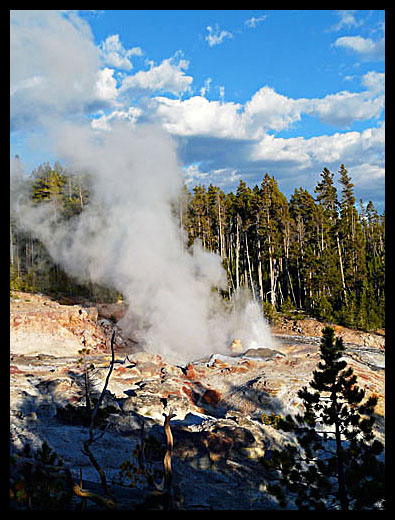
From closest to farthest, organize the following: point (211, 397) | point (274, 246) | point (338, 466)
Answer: point (338, 466) → point (211, 397) → point (274, 246)

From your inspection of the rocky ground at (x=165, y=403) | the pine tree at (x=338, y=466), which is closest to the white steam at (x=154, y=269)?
the rocky ground at (x=165, y=403)

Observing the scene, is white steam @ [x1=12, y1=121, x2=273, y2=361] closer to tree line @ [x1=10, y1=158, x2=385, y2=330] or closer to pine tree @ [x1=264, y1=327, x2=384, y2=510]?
tree line @ [x1=10, y1=158, x2=385, y2=330]

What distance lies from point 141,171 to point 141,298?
6.67m

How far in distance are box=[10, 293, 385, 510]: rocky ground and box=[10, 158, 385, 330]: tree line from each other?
501 centimetres

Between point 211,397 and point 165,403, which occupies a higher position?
point 165,403

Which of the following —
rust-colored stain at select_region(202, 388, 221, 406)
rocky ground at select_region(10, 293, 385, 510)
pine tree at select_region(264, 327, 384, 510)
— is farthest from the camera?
rust-colored stain at select_region(202, 388, 221, 406)

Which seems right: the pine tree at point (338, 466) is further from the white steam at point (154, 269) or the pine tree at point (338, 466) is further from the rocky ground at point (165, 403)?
the white steam at point (154, 269)

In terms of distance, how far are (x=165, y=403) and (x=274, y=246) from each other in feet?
64.9

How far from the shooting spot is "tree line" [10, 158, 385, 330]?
26938 mm

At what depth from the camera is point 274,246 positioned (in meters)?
30.5

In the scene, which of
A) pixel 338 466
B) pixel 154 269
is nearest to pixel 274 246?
pixel 154 269

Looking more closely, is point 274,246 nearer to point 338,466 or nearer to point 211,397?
point 211,397

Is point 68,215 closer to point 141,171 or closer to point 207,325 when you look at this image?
point 141,171

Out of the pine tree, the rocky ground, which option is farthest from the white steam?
the pine tree
